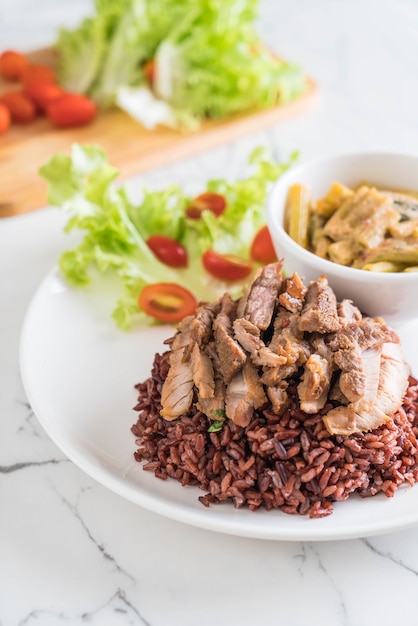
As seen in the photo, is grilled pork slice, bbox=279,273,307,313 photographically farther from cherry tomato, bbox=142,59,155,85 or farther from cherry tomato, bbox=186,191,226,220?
cherry tomato, bbox=142,59,155,85

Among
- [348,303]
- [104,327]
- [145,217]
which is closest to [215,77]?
[145,217]

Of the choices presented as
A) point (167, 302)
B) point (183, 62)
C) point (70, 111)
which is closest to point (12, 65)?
point (70, 111)

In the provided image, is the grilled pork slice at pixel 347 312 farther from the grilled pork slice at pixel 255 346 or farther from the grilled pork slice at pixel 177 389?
the grilled pork slice at pixel 177 389

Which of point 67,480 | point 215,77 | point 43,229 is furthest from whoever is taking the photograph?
point 215,77

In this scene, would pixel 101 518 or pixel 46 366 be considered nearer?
pixel 101 518

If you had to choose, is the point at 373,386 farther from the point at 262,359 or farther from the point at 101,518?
the point at 101,518

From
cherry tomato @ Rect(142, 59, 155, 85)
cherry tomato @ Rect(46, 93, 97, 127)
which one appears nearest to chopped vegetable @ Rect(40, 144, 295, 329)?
cherry tomato @ Rect(46, 93, 97, 127)

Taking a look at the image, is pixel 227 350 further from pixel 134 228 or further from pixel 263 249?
pixel 134 228
